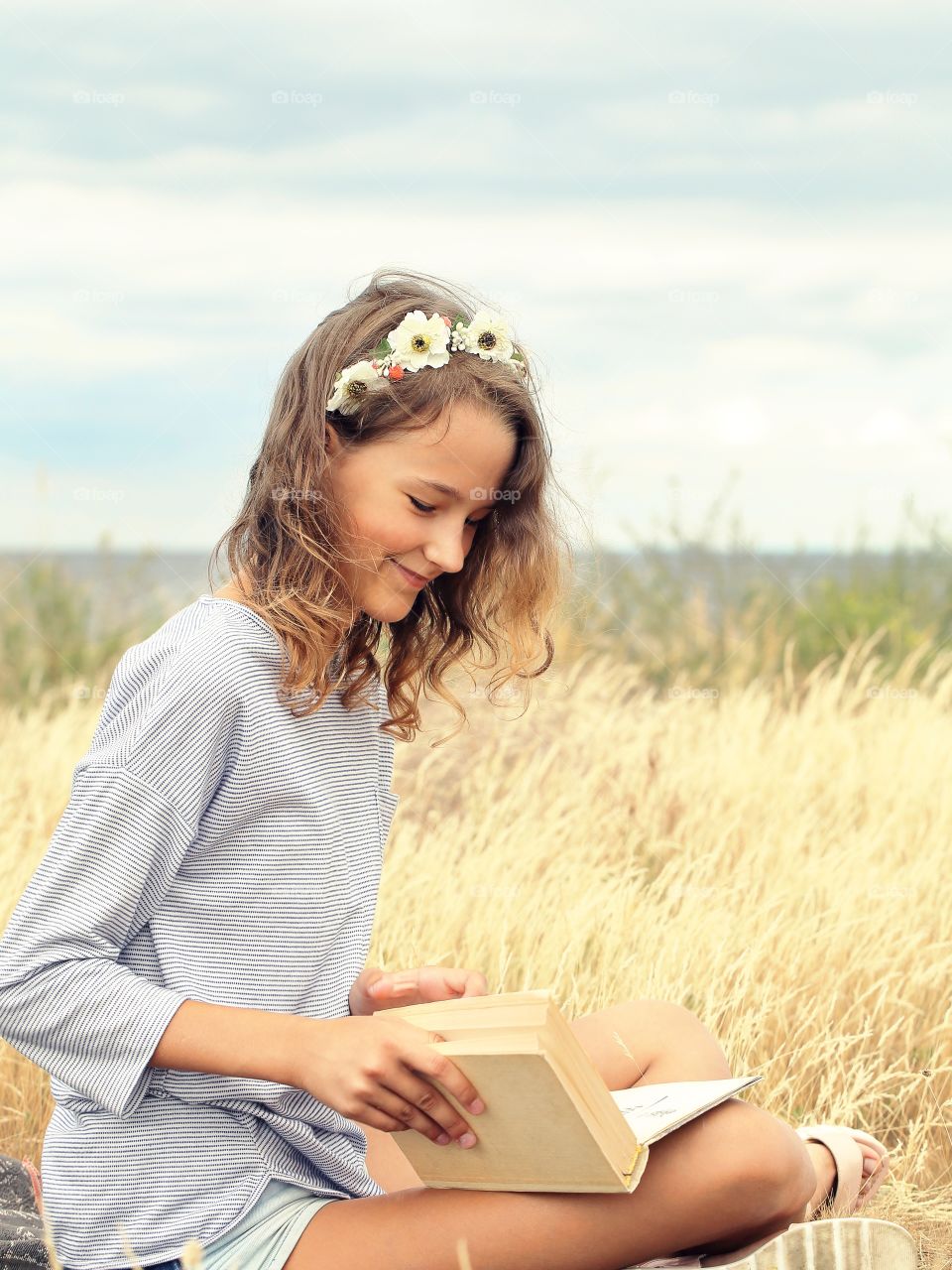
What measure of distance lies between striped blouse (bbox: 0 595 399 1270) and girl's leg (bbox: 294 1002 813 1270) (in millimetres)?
125

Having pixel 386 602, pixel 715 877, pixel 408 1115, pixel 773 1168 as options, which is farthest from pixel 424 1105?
pixel 715 877

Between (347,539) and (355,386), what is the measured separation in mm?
218

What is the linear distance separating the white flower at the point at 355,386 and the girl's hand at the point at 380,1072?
85 centimetres

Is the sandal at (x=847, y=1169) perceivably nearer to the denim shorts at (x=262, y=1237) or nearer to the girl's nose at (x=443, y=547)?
the denim shorts at (x=262, y=1237)

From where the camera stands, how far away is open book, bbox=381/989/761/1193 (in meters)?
1.49

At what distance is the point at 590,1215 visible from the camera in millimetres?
1715

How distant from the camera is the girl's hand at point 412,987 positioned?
6.12 feet

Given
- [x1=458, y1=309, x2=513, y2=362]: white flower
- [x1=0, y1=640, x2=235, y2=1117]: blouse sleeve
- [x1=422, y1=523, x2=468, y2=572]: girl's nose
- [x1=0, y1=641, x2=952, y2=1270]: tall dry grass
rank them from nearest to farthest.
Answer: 1. [x1=0, y1=640, x2=235, y2=1117]: blouse sleeve
2. [x1=422, y1=523, x2=468, y2=572]: girl's nose
3. [x1=458, y1=309, x2=513, y2=362]: white flower
4. [x1=0, y1=641, x2=952, y2=1270]: tall dry grass

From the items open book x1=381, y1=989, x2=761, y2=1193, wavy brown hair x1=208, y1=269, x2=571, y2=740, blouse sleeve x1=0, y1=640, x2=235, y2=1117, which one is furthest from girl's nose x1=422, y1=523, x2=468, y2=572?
open book x1=381, y1=989, x2=761, y2=1193

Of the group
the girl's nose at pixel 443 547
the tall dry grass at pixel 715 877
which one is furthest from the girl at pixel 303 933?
the tall dry grass at pixel 715 877

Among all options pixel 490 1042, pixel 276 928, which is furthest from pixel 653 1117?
pixel 276 928

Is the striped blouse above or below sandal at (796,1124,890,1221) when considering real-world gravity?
above

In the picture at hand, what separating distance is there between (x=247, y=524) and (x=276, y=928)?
588 mm

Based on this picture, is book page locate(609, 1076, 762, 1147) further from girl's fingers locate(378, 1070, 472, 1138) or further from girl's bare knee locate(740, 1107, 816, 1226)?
girl's fingers locate(378, 1070, 472, 1138)
